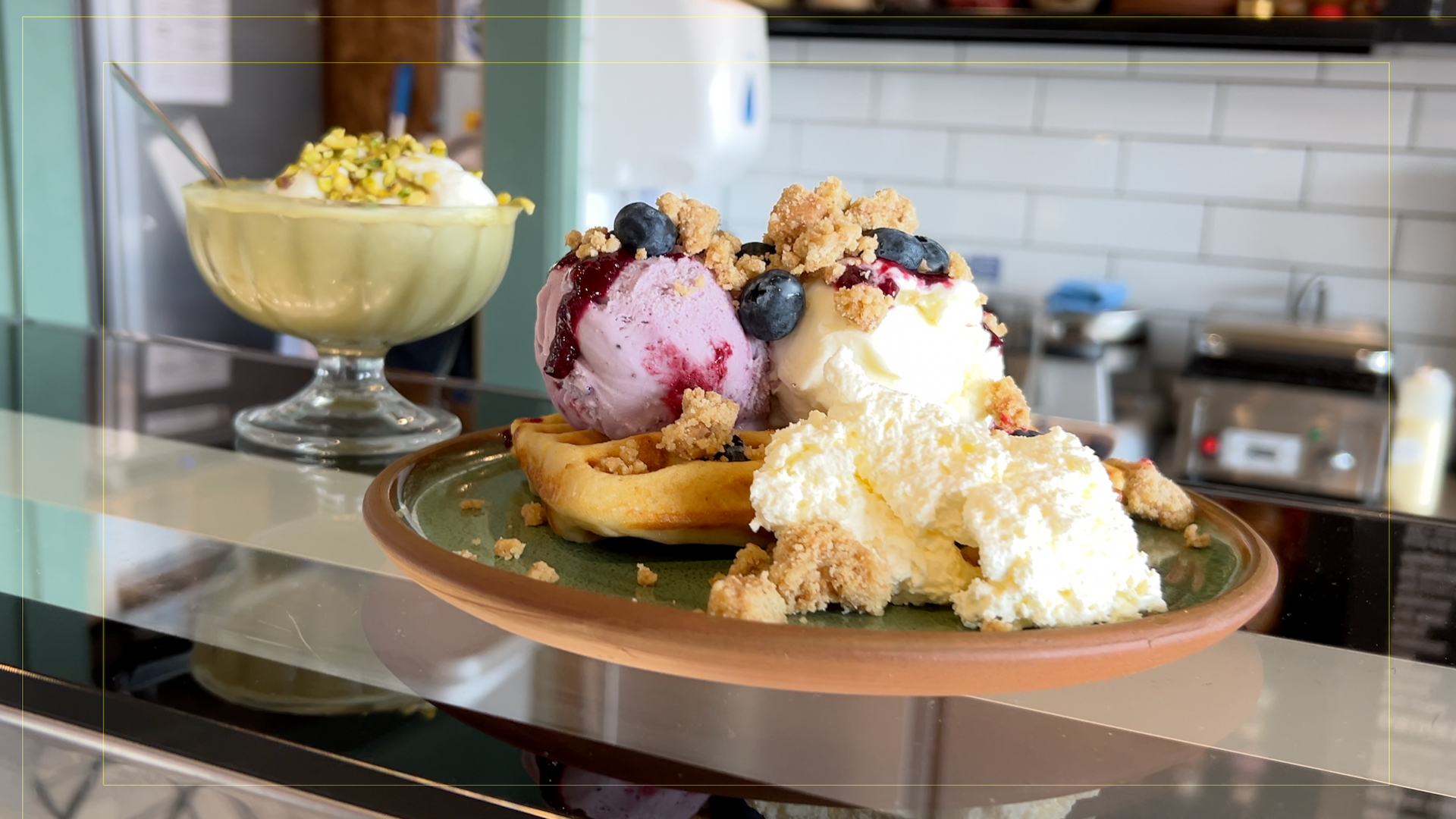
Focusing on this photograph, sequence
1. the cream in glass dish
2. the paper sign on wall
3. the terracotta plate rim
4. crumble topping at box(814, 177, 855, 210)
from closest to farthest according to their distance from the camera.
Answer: the terracotta plate rim < crumble topping at box(814, 177, 855, 210) < the cream in glass dish < the paper sign on wall

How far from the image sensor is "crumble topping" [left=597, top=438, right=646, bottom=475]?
694 millimetres

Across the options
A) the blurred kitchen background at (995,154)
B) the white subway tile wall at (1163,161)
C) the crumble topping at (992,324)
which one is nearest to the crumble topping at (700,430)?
the crumble topping at (992,324)

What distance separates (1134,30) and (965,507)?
2.10 metres

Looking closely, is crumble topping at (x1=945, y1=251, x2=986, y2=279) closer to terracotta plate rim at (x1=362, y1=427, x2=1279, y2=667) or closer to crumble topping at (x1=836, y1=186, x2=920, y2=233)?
crumble topping at (x1=836, y1=186, x2=920, y2=233)

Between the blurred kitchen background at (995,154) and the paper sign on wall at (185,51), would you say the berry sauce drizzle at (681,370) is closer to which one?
the blurred kitchen background at (995,154)

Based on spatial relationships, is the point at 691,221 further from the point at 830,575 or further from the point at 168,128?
the point at 168,128

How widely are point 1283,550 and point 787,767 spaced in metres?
0.51

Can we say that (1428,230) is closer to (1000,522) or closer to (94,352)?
(1000,522)

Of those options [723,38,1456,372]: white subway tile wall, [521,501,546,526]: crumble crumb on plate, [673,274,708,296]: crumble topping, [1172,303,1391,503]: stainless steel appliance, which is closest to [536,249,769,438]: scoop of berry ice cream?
[673,274,708,296]: crumble topping

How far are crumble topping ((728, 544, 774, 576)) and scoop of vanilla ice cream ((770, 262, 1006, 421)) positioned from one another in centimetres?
16

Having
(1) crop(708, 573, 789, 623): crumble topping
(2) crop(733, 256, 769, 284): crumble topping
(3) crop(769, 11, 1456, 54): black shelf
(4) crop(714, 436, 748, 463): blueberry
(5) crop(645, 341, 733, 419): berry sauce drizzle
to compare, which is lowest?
(1) crop(708, 573, 789, 623): crumble topping

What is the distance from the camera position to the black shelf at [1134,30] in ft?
7.19

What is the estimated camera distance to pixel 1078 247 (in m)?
2.71

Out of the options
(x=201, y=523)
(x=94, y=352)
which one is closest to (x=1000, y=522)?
(x=201, y=523)
